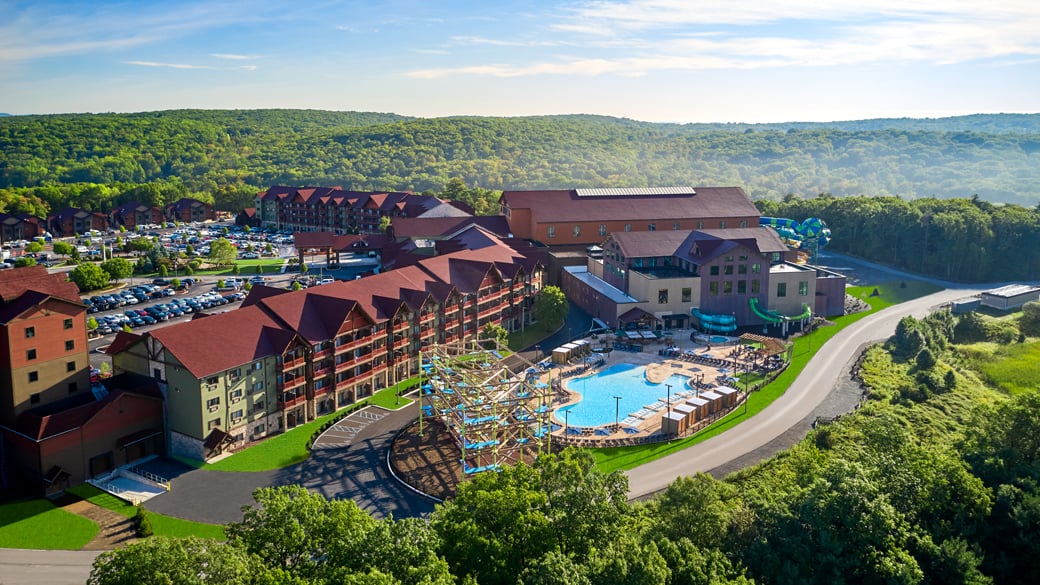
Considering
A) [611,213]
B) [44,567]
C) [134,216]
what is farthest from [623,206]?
[134,216]

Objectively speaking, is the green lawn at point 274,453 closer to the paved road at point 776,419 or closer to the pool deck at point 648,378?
the pool deck at point 648,378

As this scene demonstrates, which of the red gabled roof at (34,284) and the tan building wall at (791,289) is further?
the tan building wall at (791,289)

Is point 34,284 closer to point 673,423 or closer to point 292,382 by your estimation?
point 292,382

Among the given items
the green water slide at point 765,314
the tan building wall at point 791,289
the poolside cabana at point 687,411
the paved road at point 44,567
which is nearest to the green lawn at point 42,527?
the paved road at point 44,567

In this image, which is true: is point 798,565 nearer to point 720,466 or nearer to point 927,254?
point 720,466

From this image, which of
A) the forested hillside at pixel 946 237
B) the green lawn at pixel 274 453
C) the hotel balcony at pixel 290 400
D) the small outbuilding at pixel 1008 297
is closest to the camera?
the green lawn at pixel 274 453

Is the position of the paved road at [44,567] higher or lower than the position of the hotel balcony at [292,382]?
lower

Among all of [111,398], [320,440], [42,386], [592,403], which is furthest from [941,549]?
[42,386]
